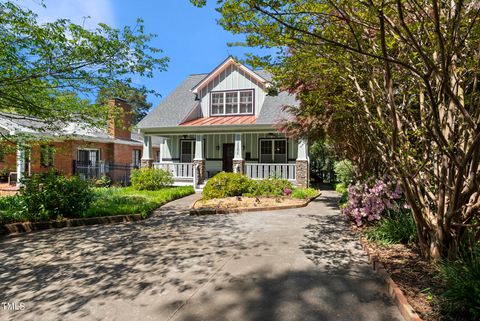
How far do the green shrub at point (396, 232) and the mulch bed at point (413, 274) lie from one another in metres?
0.19

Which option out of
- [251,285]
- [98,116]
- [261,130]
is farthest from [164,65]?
[261,130]

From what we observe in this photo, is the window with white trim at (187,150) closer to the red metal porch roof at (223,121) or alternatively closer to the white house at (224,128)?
the white house at (224,128)

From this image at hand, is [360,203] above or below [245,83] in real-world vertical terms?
below

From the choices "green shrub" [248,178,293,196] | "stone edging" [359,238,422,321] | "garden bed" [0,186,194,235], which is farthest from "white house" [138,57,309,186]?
"stone edging" [359,238,422,321]

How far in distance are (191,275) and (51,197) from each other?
5448mm

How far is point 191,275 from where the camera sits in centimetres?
447

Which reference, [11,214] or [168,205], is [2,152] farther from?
[168,205]

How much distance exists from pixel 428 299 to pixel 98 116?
7.57 metres

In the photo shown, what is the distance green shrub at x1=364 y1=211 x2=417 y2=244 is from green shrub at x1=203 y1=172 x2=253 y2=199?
710cm

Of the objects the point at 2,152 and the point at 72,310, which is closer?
the point at 72,310

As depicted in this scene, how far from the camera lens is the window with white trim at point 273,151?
17.7 meters

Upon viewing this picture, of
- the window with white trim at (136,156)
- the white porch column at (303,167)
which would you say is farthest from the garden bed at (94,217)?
the window with white trim at (136,156)

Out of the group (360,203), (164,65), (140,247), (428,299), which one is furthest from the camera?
(164,65)

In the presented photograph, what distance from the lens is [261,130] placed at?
1595cm
